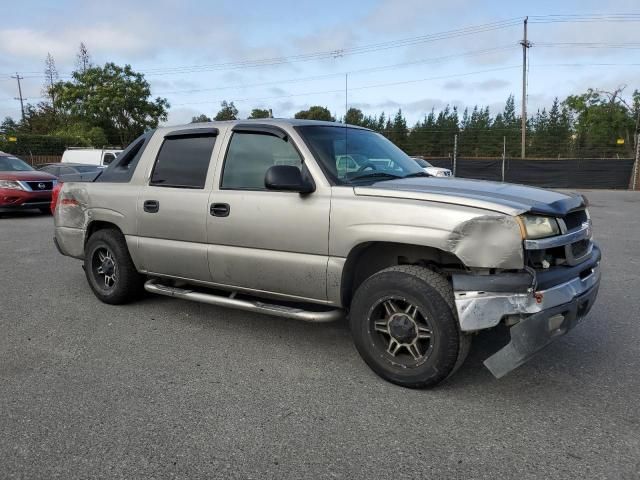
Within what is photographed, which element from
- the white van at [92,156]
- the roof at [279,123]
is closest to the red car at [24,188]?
the white van at [92,156]

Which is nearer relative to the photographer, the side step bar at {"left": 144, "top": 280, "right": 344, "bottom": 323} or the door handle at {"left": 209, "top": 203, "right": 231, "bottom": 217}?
the side step bar at {"left": 144, "top": 280, "right": 344, "bottom": 323}

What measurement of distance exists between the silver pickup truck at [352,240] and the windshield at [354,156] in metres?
0.02

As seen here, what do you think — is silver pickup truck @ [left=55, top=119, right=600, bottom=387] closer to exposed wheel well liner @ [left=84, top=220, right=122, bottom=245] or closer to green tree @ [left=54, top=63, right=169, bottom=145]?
exposed wheel well liner @ [left=84, top=220, right=122, bottom=245]

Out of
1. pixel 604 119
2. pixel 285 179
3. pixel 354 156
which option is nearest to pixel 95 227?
pixel 285 179

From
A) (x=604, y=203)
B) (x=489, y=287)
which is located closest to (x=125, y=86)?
(x=604, y=203)

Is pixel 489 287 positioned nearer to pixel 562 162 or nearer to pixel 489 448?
pixel 489 448

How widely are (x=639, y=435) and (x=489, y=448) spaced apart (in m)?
0.84

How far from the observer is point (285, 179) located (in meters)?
3.58

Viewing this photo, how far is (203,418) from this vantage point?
9.82 feet

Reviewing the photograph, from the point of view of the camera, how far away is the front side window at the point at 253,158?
4012 millimetres

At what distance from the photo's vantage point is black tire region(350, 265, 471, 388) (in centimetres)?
316

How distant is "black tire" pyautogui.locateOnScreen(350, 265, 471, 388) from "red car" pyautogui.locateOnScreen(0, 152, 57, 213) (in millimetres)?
11945

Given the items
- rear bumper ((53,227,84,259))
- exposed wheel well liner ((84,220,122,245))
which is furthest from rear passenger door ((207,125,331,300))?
rear bumper ((53,227,84,259))

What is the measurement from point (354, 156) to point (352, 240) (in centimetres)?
90
